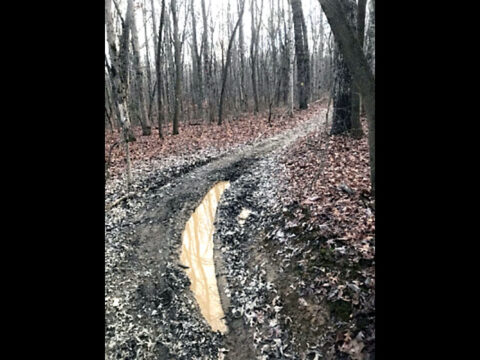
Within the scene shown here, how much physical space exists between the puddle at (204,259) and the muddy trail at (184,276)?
99 mm

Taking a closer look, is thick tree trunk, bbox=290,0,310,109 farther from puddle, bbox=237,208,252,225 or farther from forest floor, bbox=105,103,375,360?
puddle, bbox=237,208,252,225

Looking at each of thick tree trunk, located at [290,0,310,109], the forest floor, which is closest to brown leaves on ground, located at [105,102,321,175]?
thick tree trunk, located at [290,0,310,109]

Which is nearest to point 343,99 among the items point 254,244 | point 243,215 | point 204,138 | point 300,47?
point 243,215

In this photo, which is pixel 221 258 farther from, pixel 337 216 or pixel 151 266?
pixel 337 216

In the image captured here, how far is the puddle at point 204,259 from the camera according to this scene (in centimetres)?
503

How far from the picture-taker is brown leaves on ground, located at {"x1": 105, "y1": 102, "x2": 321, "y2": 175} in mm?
12016

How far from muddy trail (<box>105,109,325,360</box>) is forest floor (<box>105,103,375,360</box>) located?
0.06 feet

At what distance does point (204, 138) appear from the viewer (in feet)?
46.1

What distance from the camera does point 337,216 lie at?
17.7 feet

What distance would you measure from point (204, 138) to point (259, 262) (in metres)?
9.18

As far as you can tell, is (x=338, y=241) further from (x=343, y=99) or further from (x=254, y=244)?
(x=343, y=99)

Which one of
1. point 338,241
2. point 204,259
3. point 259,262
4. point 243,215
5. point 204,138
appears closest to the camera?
point 338,241
